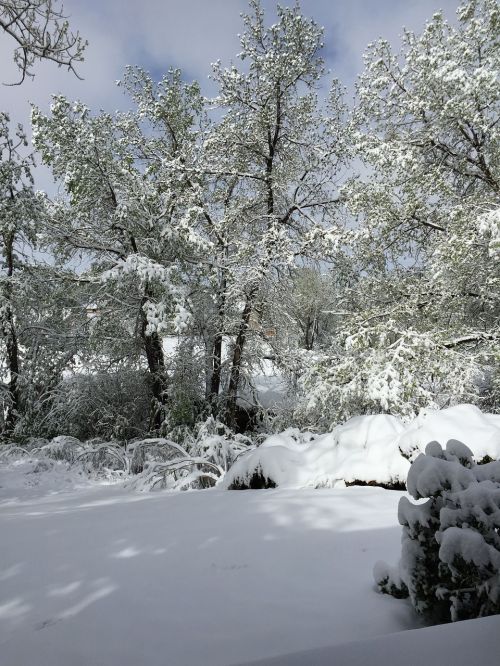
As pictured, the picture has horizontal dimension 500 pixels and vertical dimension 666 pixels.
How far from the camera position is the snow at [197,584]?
141 cm

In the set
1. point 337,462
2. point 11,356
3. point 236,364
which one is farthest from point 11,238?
point 337,462

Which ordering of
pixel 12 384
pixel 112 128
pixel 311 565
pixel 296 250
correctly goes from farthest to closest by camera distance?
pixel 12 384 < pixel 112 128 < pixel 296 250 < pixel 311 565

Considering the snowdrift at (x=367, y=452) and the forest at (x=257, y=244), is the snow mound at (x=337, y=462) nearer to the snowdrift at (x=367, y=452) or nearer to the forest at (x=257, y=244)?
the snowdrift at (x=367, y=452)

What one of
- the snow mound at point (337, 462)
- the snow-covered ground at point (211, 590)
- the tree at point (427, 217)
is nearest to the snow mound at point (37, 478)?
the snow mound at point (337, 462)

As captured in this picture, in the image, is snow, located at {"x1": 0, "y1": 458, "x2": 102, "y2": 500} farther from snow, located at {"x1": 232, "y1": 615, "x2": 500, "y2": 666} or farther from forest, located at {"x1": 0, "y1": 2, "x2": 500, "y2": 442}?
snow, located at {"x1": 232, "y1": 615, "x2": 500, "y2": 666}

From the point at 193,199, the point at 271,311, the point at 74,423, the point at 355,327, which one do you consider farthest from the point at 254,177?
the point at 74,423

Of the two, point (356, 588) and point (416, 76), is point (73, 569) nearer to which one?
point (356, 588)

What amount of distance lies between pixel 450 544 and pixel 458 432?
2.84 meters

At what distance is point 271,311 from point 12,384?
730 cm

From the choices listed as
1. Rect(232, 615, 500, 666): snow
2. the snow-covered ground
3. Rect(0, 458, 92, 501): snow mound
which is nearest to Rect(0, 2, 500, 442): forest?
Rect(0, 458, 92, 501): snow mound

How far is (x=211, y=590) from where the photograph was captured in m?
1.79

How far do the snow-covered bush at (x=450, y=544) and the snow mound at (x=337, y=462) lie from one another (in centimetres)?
242

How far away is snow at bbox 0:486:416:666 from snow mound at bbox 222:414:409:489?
94 cm

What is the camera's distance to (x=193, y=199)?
30.5 ft
